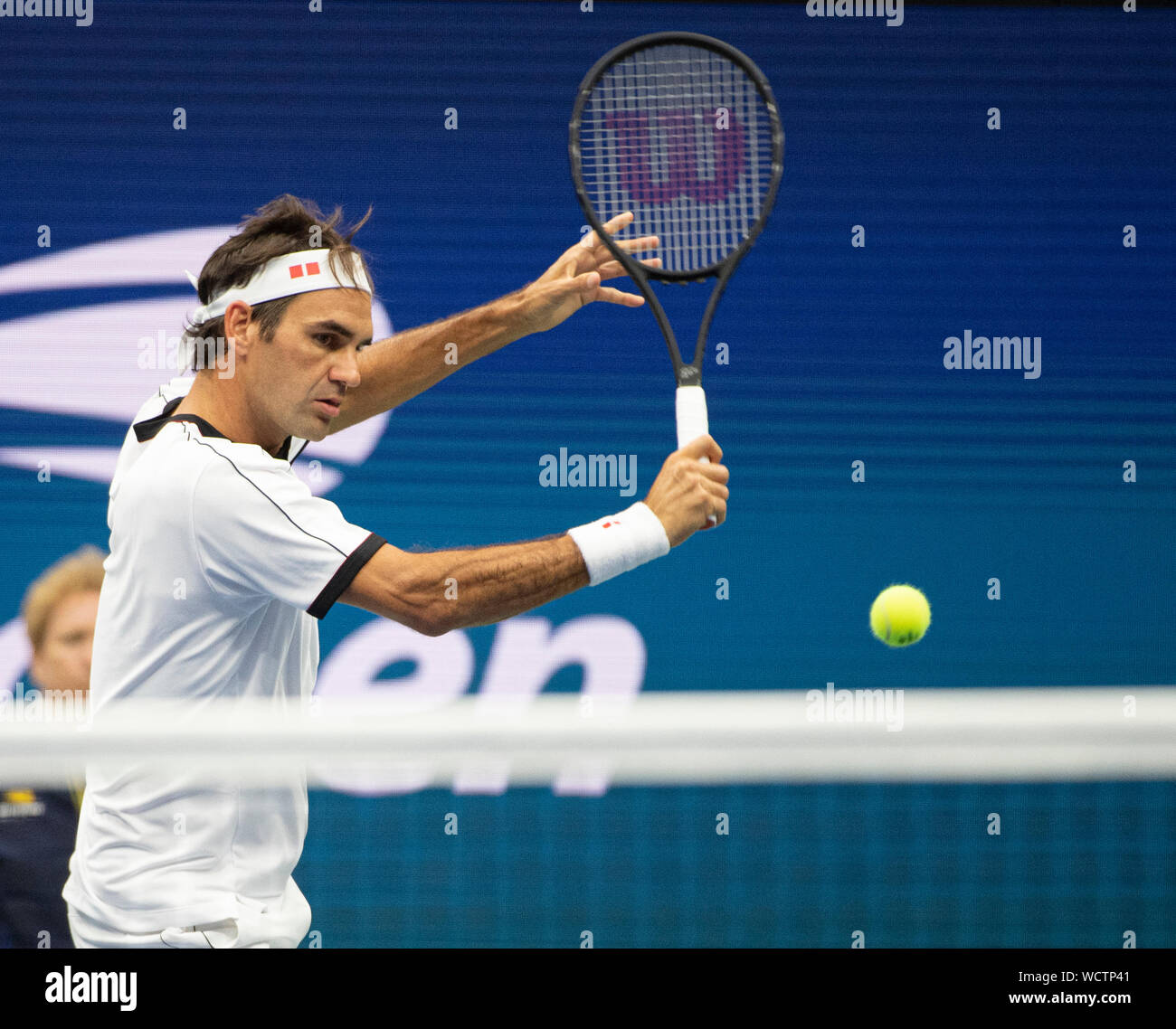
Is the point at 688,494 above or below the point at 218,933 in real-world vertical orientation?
above

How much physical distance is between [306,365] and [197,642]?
0.50 meters

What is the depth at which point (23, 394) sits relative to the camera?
421 cm

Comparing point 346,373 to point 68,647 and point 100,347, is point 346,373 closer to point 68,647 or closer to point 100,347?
point 68,647

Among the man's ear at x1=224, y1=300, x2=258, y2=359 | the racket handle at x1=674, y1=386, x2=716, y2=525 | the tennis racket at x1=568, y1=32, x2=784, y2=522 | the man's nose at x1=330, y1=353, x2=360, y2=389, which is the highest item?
the tennis racket at x1=568, y1=32, x2=784, y2=522

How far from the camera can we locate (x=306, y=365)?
223cm

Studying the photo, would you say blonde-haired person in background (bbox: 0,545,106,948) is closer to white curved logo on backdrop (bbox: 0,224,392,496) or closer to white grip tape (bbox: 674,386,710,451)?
white curved logo on backdrop (bbox: 0,224,392,496)

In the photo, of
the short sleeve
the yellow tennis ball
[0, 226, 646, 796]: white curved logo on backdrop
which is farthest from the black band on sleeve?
the yellow tennis ball

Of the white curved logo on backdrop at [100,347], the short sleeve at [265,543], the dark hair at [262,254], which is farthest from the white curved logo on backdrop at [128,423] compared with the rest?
the short sleeve at [265,543]

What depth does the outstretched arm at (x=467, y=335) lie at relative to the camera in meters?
2.58

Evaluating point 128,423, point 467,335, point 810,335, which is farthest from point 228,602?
point 810,335

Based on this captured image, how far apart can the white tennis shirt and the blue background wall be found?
2136 millimetres

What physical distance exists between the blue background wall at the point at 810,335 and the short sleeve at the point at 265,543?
7.21ft

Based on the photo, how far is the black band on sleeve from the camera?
1.96 m
